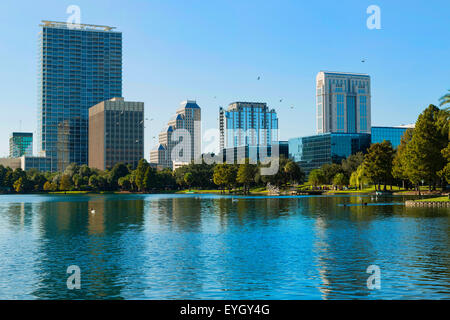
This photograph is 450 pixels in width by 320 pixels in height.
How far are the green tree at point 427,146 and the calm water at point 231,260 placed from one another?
61.0 m

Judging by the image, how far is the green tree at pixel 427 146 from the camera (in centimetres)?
12275

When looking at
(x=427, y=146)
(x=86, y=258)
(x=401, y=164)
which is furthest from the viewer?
(x=401, y=164)

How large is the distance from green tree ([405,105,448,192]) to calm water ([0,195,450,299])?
61.0 meters

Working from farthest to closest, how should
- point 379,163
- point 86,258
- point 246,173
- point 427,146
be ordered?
point 246,173 → point 379,163 → point 427,146 → point 86,258

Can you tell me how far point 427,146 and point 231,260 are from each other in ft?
316

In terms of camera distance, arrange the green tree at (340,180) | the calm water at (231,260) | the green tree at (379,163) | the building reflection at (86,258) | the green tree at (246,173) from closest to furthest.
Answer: the calm water at (231,260)
the building reflection at (86,258)
the green tree at (379,163)
the green tree at (340,180)
the green tree at (246,173)

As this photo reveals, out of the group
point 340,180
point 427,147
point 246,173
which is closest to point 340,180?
point 340,180

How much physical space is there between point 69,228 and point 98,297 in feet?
131

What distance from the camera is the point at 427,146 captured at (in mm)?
122750

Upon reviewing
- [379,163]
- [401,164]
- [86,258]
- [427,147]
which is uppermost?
[427,147]

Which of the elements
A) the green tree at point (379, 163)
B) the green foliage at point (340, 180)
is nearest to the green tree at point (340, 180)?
the green foliage at point (340, 180)

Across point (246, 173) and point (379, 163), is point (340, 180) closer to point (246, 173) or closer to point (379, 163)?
point (379, 163)

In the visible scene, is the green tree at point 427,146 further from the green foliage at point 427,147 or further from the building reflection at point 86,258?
the building reflection at point 86,258
